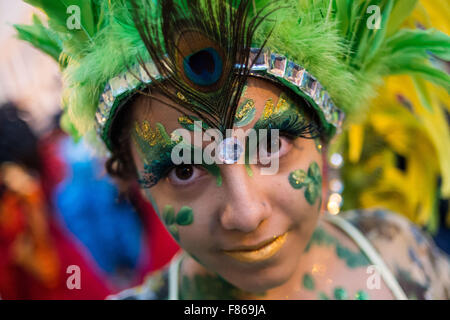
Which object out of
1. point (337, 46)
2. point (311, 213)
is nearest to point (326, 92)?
point (337, 46)

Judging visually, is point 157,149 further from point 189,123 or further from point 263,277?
point 263,277

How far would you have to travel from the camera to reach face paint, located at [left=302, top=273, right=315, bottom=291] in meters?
1.20

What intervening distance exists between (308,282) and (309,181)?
1.22ft

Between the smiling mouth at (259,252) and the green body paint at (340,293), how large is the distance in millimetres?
339

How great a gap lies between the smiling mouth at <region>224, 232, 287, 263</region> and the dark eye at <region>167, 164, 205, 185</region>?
203 mm

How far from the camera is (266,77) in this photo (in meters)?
0.93

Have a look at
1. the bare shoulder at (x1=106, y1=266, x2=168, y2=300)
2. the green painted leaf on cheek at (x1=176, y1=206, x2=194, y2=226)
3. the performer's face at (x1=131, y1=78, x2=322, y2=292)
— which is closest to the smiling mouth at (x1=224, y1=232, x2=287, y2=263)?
the performer's face at (x1=131, y1=78, x2=322, y2=292)

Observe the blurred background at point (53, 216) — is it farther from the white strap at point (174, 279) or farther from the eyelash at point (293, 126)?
the eyelash at point (293, 126)

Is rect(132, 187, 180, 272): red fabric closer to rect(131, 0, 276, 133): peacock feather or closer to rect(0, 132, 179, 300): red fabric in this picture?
rect(0, 132, 179, 300): red fabric

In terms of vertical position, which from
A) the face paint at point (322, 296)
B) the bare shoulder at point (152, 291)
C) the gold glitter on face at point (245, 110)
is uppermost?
the gold glitter on face at point (245, 110)

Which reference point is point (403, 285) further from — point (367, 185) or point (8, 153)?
point (8, 153)

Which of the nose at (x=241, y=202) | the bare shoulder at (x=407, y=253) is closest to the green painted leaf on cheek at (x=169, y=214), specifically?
the nose at (x=241, y=202)

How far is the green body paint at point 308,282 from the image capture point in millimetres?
1198

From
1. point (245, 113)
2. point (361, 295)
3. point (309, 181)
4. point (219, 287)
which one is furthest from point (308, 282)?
point (245, 113)
